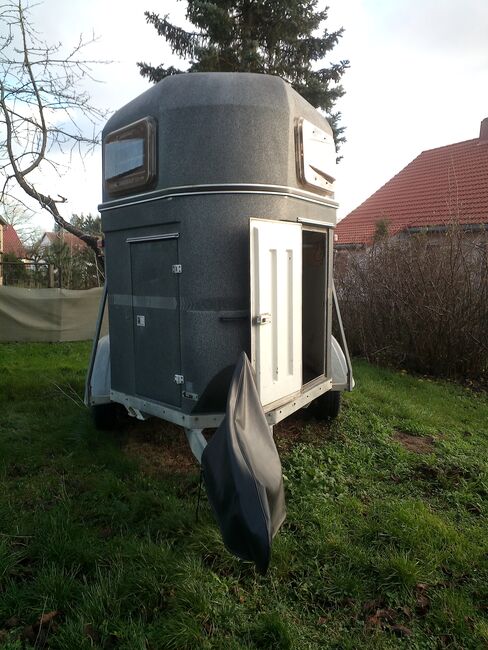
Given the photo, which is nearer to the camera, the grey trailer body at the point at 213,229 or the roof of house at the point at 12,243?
the grey trailer body at the point at 213,229

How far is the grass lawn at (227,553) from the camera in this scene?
7.70 feet

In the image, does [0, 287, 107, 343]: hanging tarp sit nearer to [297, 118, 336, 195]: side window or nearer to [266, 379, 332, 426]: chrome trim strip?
[266, 379, 332, 426]: chrome trim strip

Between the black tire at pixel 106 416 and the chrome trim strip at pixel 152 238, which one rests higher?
the chrome trim strip at pixel 152 238

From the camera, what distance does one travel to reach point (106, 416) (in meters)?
4.70

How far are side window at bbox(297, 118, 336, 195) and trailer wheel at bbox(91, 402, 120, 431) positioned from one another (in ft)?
9.07

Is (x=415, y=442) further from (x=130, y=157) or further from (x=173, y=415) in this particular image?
(x=130, y=157)

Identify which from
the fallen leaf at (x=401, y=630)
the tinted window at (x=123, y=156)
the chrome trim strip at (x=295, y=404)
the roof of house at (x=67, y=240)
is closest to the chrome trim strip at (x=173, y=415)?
the chrome trim strip at (x=295, y=404)

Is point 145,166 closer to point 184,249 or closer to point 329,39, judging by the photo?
point 184,249

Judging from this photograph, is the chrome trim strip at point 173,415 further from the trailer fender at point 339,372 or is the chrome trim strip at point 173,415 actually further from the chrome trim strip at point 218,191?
the trailer fender at point 339,372

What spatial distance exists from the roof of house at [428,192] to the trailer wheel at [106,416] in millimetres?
8486

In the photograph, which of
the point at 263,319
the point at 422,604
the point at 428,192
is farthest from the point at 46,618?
the point at 428,192

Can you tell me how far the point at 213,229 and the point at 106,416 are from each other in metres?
2.43

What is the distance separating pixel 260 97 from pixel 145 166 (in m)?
0.91

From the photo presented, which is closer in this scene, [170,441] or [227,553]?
[227,553]
